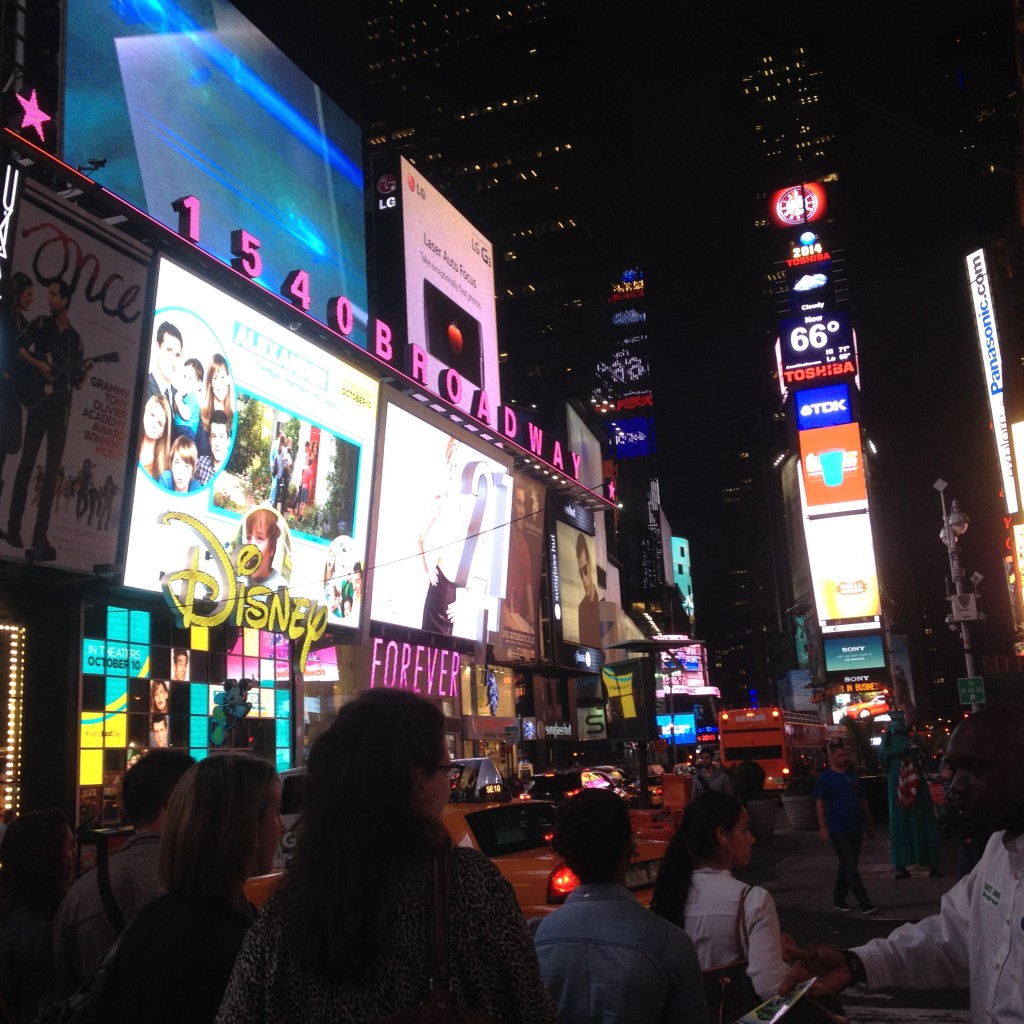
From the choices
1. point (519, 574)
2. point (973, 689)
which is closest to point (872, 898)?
point (973, 689)

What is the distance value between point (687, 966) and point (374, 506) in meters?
29.8

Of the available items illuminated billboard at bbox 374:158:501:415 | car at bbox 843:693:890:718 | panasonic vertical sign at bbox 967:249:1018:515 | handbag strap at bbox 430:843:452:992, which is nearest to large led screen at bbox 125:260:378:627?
illuminated billboard at bbox 374:158:501:415

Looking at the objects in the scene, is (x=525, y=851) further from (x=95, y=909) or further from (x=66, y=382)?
(x=66, y=382)

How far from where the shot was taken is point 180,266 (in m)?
25.0

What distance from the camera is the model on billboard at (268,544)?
27.3m

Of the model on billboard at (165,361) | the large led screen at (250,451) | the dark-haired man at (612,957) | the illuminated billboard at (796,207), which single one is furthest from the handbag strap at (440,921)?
the illuminated billboard at (796,207)

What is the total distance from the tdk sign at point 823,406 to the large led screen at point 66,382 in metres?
74.0

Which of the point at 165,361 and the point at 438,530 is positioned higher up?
the point at 165,361

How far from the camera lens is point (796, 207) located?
411 feet

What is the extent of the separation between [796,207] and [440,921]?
13258cm

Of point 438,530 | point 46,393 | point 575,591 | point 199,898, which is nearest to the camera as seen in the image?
point 199,898

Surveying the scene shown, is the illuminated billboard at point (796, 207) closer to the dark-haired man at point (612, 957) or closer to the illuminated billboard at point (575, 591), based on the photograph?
the illuminated billboard at point (575, 591)

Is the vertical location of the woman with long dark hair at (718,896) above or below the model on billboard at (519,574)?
below

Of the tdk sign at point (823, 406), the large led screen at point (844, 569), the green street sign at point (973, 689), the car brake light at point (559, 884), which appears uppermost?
the tdk sign at point (823, 406)
